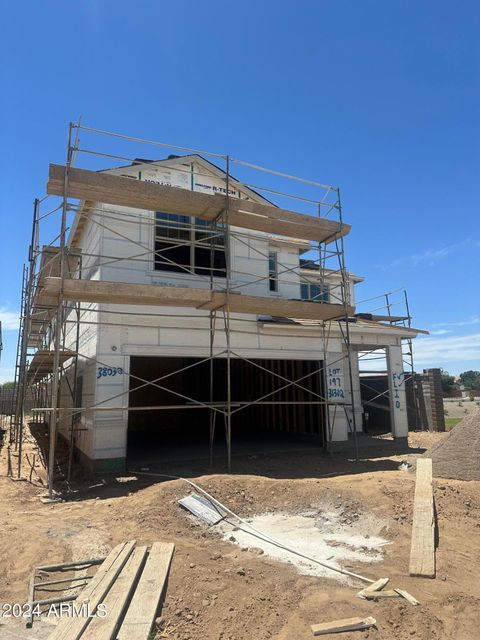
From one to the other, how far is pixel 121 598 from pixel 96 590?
36cm

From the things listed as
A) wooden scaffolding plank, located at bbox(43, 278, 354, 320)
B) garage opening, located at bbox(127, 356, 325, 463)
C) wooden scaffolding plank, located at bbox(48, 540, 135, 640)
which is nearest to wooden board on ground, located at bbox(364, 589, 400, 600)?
wooden scaffolding plank, located at bbox(48, 540, 135, 640)

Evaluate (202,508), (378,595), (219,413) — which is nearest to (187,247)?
(202,508)

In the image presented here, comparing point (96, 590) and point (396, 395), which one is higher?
point (396, 395)

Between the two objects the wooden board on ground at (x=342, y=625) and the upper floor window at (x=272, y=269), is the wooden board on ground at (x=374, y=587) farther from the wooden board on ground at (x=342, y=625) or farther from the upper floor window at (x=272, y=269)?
the upper floor window at (x=272, y=269)

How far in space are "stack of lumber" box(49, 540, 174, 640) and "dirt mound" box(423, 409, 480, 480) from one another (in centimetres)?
633

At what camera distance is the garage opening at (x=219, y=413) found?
1505 cm

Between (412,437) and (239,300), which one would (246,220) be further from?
(412,437)

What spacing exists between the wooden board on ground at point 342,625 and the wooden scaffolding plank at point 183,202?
8.93 metres

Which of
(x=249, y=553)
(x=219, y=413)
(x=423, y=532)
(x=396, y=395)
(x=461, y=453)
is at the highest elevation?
(x=396, y=395)

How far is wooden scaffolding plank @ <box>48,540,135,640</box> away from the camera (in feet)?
12.0

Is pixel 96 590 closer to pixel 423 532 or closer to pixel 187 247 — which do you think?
pixel 423 532

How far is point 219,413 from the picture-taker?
2025cm

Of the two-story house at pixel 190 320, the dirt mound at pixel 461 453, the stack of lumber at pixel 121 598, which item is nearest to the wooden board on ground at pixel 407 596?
the stack of lumber at pixel 121 598

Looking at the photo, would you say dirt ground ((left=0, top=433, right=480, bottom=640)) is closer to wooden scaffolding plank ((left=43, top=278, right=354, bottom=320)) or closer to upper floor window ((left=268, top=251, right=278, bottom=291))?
wooden scaffolding plank ((left=43, top=278, right=354, bottom=320))
